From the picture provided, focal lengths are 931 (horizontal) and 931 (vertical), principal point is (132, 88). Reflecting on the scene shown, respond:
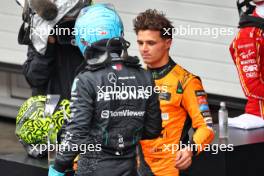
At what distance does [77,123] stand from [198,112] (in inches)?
42.3

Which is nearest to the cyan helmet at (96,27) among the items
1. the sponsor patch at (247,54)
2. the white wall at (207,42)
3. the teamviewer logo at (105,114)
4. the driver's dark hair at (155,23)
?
the teamviewer logo at (105,114)

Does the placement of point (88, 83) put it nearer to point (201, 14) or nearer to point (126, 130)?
point (126, 130)

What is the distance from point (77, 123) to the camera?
4.83 m

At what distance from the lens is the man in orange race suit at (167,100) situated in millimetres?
5766

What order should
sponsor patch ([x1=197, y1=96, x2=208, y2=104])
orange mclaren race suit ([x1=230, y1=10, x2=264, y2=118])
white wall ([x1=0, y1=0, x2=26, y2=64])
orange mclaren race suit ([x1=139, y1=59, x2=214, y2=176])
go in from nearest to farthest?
sponsor patch ([x1=197, y1=96, x2=208, y2=104]) → orange mclaren race suit ([x1=139, y1=59, x2=214, y2=176]) → orange mclaren race suit ([x1=230, y1=10, x2=264, y2=118]) → white wall ([x1=0, y1=0, x2=26, y2=64])

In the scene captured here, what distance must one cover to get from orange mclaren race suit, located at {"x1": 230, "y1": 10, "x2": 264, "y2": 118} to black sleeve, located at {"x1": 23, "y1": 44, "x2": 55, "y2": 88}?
1774mm

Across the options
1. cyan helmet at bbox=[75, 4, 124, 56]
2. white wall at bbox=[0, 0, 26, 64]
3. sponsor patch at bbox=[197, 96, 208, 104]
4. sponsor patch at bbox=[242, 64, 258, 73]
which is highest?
cyan helmet at bbox=[75, 4, 124, 56]

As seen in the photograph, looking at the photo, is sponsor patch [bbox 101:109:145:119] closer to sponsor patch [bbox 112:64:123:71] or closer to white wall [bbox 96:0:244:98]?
sponsor patch [bbox 112:64:123:71]

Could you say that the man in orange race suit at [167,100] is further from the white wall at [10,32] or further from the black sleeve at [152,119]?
the white wall at [10,32]

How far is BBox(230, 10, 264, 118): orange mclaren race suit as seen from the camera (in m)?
7.22

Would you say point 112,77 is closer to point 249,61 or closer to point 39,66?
point 39,66

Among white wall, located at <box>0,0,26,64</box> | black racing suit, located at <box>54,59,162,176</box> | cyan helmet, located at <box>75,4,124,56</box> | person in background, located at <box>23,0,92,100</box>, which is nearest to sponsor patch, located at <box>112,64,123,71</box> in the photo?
black racing suit, located at <box>54,59,162,176</box>

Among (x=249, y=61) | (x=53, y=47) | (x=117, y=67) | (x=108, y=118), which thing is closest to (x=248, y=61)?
(x=249, y=61)

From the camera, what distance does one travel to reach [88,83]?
16.1 feet
